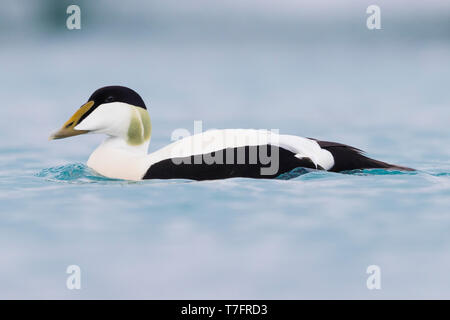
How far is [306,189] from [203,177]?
631mm

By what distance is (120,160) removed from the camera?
190 inches

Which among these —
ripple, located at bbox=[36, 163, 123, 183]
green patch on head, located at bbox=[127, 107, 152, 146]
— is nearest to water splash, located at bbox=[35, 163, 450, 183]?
ripple, located at bbox=[36, 163, 123, 183]

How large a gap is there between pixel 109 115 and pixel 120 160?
29cm

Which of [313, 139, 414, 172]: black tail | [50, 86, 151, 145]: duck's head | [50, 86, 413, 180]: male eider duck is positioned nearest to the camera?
[50, 86, 413, 180]: male eider duck

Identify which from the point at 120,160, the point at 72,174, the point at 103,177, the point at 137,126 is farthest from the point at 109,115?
the point at 72,174

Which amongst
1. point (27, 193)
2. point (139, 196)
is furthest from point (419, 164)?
point (27, 193)

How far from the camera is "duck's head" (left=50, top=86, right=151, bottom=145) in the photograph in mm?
4828

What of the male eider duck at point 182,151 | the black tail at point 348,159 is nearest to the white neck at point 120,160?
the male eider duck at point 182,151

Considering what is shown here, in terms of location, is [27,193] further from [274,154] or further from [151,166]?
[274,154]

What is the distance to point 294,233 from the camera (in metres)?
3.87

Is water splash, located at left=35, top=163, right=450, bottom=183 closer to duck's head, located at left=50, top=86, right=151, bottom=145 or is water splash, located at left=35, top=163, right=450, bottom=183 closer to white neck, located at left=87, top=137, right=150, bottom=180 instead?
white neck, located at left=87, top=137, right=150, bottom=180

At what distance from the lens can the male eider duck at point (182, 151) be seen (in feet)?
15.5

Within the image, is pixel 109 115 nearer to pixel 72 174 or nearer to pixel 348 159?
pixel 72 174

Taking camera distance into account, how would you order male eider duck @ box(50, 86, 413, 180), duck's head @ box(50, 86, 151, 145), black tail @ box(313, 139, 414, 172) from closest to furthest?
male eider duck @ box(50, 86, 413, 180)
duck's head @ box(50, 86, 151, 145)
black tail @ box(313, 139, 414, 172)
